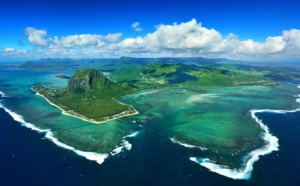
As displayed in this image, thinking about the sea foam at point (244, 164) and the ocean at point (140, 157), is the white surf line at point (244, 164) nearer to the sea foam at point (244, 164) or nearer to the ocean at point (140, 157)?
the sea foam at point (244, 164)

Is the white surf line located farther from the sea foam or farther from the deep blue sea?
the deep blue sea

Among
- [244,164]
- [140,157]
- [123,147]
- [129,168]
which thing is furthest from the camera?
[123,147]

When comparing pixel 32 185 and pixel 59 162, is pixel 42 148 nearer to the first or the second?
pixel 59 162

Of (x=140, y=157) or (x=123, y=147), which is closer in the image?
(x=140, y=157)

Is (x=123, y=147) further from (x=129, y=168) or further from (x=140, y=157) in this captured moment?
(x=129, y=168)

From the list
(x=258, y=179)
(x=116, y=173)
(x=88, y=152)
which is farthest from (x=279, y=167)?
(x=88, y=152)

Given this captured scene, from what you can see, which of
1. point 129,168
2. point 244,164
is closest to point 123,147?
point 129,168

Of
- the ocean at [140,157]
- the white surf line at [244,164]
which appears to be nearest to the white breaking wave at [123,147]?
the ocean at [140,157]

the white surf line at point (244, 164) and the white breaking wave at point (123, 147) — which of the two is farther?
the white breaking wave at point (123, 147)

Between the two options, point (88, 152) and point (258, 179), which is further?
point (88, 152)

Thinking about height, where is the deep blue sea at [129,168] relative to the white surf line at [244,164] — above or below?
below

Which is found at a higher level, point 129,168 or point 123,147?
point 123,147
